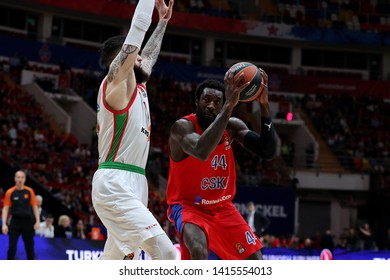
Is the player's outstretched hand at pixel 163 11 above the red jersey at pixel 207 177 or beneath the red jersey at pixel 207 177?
above

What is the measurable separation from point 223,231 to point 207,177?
49 centimetres

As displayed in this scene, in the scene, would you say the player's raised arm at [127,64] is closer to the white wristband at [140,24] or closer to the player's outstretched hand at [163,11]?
the white wristband at [140,24]

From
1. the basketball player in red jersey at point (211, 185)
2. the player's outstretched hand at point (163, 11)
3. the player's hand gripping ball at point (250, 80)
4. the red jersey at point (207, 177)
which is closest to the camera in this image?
the player's hand gripping ball at point (250, 80)

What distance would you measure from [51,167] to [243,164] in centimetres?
924

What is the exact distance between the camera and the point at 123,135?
580 centimetres

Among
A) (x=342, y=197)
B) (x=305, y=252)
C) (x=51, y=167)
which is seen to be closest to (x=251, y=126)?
(x=342, y=197)

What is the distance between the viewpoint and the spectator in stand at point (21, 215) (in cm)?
1263

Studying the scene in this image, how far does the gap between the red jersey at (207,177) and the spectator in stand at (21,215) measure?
6.60 m

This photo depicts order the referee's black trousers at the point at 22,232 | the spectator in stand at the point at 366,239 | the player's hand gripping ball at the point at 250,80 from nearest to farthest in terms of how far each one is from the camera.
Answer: the player's hand gripping ball at the point at 250,80
the referee's black trousers at the point at 22,232
the spectator in stand at the point at 366,239

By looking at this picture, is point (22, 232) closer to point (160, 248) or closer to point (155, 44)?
point (155, 44)

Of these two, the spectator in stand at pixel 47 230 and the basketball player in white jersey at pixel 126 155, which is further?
the spectator in stand at pixel 47 230

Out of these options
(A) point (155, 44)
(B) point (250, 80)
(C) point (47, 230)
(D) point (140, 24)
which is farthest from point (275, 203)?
(D) point (140, 24)
